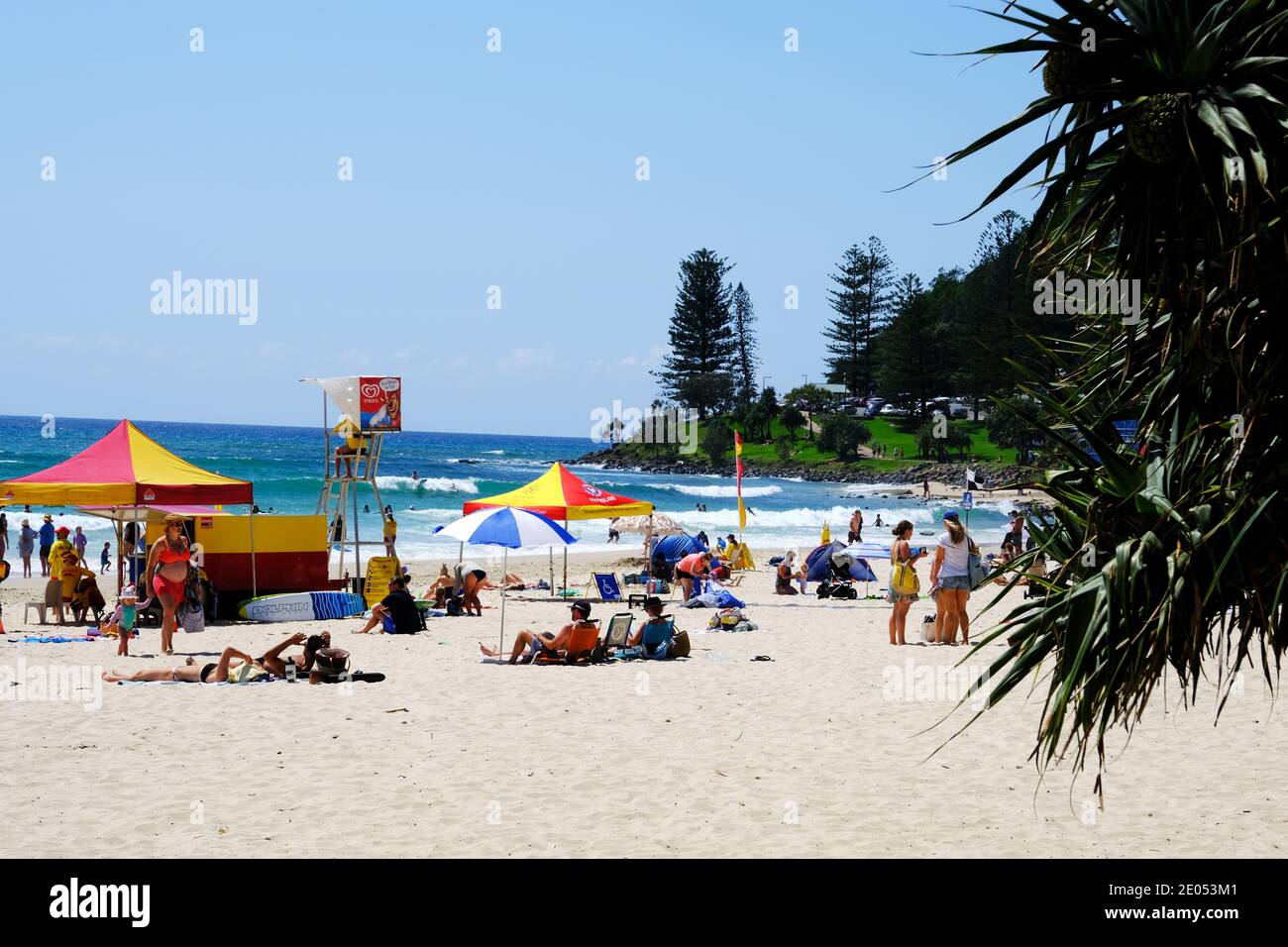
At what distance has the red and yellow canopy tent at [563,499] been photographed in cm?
1830

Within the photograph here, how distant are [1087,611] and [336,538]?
15867 millimetres

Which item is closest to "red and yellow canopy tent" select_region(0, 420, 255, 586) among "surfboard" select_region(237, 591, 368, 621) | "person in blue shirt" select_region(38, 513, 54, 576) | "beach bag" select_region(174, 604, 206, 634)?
"beach bag" select_region(174, 604, 206, 634)

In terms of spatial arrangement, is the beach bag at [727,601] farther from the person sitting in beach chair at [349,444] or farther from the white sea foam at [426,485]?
the white sea foam at [426,485]

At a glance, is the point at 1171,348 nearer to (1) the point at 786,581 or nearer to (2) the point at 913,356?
(1) the point at 786,581

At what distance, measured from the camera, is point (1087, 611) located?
4.02 m

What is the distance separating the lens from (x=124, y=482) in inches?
561

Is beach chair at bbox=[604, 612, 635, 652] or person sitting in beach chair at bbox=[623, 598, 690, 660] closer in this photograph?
person sitting in beach chair at bbox=[623, 598, 690, 660]

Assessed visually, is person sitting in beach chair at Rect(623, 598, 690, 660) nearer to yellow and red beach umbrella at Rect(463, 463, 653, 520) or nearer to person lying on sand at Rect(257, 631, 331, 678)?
person lying on sand at Rect(257, 631, 331, 678)

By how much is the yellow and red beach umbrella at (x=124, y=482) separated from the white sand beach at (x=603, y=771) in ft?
8.58

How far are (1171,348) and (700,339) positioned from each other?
303 feet

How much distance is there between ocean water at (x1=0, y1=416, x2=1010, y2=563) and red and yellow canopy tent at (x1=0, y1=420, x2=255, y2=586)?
1680 cm

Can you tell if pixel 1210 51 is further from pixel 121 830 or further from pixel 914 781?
pixel 121 830

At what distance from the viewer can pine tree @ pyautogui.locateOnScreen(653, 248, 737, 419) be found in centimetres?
9406
